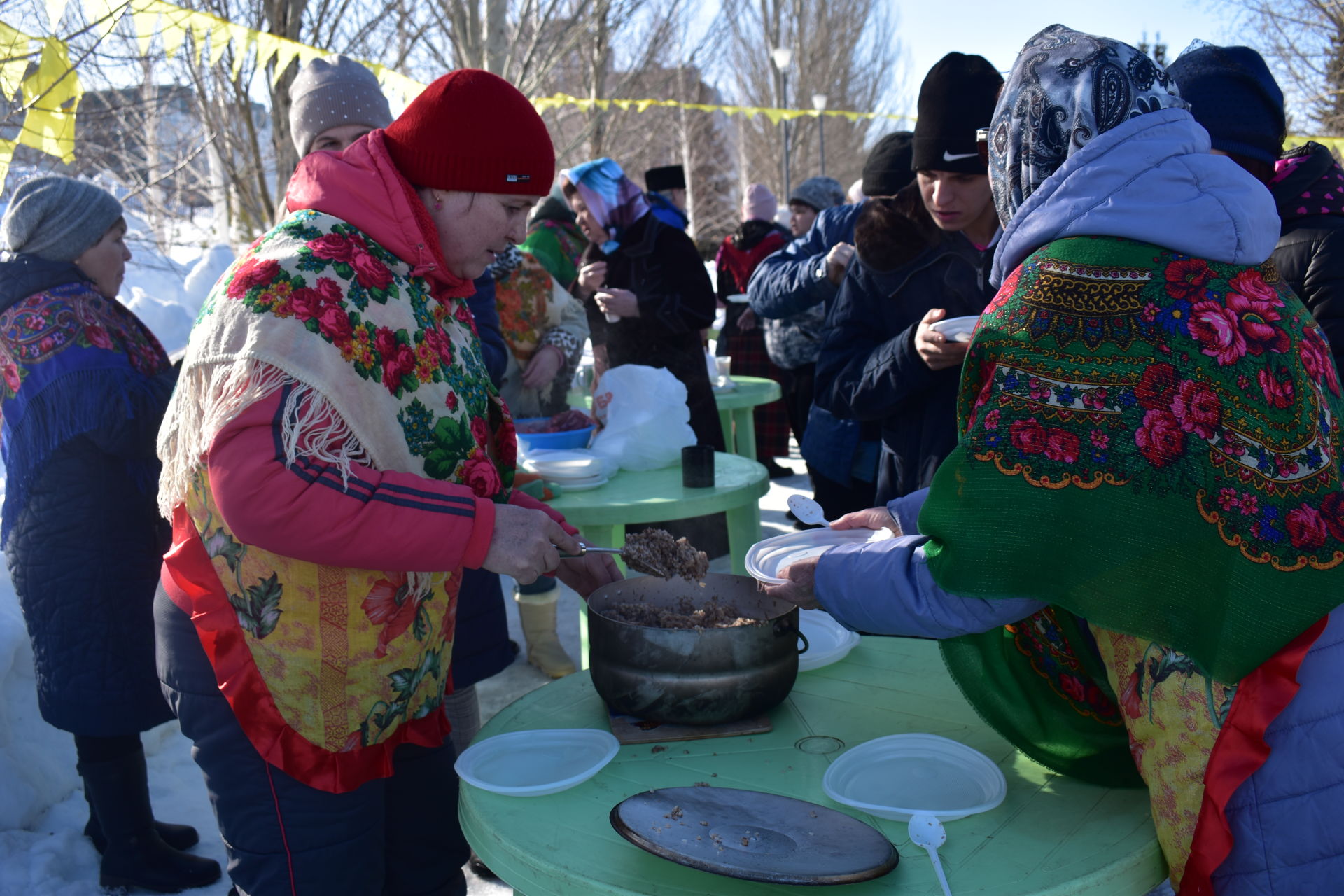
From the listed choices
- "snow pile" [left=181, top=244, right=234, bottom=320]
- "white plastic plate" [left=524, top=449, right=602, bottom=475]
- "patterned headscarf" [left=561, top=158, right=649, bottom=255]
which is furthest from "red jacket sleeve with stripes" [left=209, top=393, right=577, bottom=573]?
"snow pile" [left=181, top=244, right=234, bottom=320]

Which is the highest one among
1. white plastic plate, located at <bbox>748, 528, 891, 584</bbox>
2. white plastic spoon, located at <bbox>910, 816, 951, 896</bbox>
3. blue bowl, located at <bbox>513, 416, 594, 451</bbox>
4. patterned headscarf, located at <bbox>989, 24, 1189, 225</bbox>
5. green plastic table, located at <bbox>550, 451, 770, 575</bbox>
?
patterned headscarf, located at <bbox>989, 24, 1189, 225</bbox>

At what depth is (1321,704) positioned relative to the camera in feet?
3.84

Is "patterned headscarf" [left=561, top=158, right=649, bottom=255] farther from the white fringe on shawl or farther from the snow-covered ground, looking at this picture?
the white fringe on shawl

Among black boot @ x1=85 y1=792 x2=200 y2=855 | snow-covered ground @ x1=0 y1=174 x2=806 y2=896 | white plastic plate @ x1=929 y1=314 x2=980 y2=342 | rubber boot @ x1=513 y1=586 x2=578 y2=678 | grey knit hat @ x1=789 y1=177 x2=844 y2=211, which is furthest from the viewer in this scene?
grey knit hat @ x1=789 y1=177 x2=844 y2=211

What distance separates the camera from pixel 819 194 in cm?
718

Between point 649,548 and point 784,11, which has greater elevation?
point 784,11

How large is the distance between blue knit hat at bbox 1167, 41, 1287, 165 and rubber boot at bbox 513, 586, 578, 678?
2864 mm

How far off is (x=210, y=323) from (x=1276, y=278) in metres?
1.54

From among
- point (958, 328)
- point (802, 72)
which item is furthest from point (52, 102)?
point (802, 72)

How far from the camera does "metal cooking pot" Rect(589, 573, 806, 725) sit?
1528mm

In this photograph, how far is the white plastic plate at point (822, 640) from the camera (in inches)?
72.4

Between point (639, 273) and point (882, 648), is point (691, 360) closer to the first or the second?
point (639, 273)

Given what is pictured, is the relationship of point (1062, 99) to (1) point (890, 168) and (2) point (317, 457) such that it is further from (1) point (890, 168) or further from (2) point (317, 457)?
(1) point (890, 168)


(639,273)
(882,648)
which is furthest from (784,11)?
(882,648)
